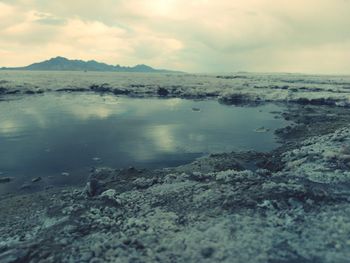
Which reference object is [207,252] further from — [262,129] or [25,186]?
[262,129]

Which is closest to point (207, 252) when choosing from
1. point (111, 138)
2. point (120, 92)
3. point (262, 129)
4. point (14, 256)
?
point (14, 256)

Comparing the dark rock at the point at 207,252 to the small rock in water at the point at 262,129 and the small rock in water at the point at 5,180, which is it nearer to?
the small rock in water at the point at 5,180

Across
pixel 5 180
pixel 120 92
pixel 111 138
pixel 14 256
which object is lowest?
pixel 120 92

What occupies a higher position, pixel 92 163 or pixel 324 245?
pixel 324 245

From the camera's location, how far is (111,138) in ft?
96.7

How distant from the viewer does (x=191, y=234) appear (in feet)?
34.1

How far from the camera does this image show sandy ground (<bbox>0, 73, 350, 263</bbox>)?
949cm

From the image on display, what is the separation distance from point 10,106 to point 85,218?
4402 centimetres

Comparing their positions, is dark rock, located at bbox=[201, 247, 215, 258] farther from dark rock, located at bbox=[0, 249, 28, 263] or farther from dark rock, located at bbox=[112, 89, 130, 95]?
dark rock, located at bbox=[112, 89, 130, 95]

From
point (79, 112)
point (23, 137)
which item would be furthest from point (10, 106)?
point (23, 137)

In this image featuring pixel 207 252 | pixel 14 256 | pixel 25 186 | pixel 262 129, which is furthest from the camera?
pixel 262 129

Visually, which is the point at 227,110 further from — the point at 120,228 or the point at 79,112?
the point at 120,228

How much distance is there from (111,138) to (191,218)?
62.2 feet

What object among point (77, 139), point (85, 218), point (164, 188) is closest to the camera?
point (85, 218)
